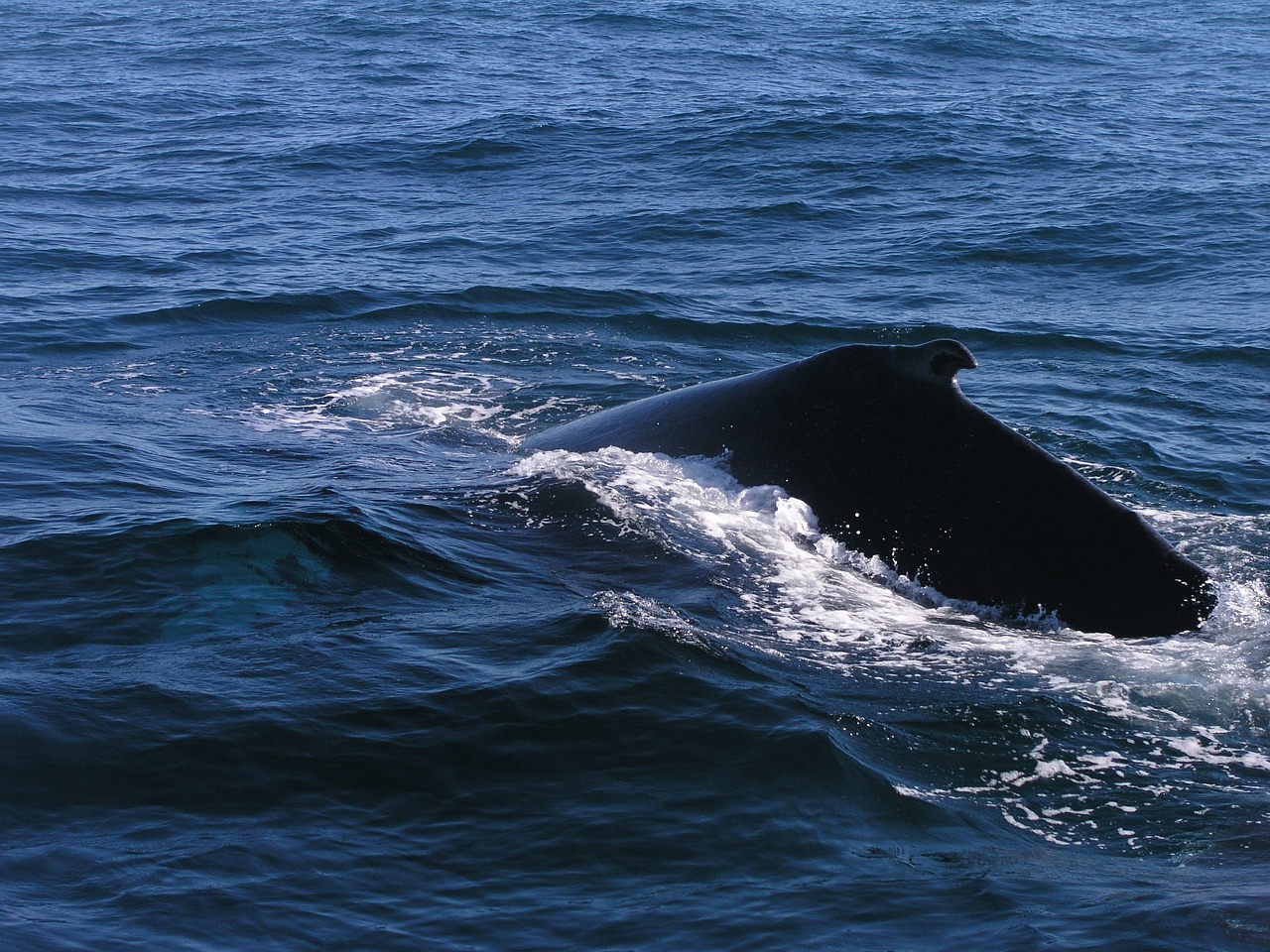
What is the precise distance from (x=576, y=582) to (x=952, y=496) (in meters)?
1.95

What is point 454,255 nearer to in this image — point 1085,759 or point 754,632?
point 754,632

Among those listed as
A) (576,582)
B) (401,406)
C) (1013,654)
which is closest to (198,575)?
(576,582)

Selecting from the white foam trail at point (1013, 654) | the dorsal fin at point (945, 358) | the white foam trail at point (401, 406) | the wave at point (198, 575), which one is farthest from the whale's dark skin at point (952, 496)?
the white foam trail at point (401, 406)

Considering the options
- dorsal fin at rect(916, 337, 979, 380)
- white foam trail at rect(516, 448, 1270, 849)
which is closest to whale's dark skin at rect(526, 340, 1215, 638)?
dorsal fin at rect(916, 337, 979, 380)

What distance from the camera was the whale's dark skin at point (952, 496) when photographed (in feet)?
20.5

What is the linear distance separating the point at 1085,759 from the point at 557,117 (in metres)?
22.7

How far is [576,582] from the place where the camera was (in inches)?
284

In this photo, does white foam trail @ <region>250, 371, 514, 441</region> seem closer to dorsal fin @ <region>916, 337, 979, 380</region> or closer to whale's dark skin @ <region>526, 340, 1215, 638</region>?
whale's dark skin @ <region>526, 340, 1215, 638</region>

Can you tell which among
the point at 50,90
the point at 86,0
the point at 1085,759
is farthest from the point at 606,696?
the point at 86,0

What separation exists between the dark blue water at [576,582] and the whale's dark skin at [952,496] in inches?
6.9

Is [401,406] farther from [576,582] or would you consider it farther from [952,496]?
[952,496]

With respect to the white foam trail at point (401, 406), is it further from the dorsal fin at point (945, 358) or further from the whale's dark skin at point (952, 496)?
the dorsal fin at point (945, 358)

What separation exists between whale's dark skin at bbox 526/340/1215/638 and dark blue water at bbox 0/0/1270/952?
0.58 feet

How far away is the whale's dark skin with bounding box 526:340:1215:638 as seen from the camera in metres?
6.26
